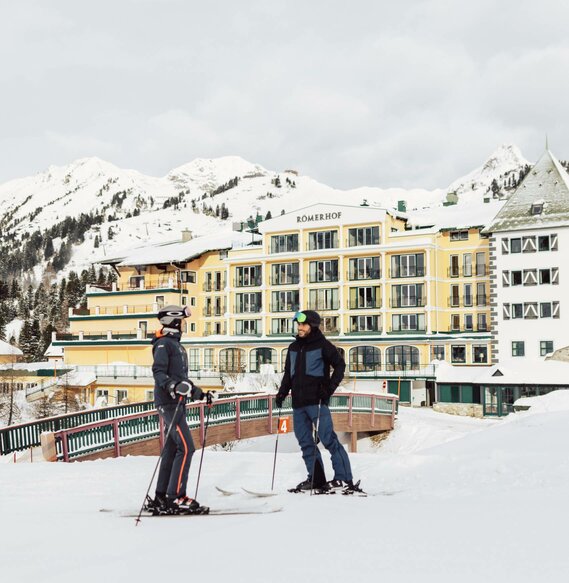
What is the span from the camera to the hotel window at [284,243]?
2609 inches

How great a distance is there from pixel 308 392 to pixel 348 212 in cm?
5613

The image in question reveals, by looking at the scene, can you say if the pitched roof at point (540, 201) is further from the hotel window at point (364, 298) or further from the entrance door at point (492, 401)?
the entrance door at point (492, 401)

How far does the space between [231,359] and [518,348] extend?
24375 mm

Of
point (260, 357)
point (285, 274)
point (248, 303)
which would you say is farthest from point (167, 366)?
point (248, 303)

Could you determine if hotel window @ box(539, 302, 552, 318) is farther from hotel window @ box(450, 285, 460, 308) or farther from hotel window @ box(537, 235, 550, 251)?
hotel window @ box(450, 285, 460, 308)

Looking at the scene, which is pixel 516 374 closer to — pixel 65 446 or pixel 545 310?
pixel 545 310

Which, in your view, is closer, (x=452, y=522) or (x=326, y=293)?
(x=452, y=522)

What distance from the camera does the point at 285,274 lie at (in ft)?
219

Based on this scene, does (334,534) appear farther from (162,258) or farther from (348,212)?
(162,258)

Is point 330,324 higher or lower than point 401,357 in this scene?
higher

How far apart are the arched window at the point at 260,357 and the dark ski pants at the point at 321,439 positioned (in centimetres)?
5639

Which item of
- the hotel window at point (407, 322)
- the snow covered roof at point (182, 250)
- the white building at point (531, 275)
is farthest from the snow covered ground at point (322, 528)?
the snow covered roof at point (182, 250)

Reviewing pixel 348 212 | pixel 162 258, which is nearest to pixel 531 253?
pixel 348 212

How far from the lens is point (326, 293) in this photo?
64688 mm
